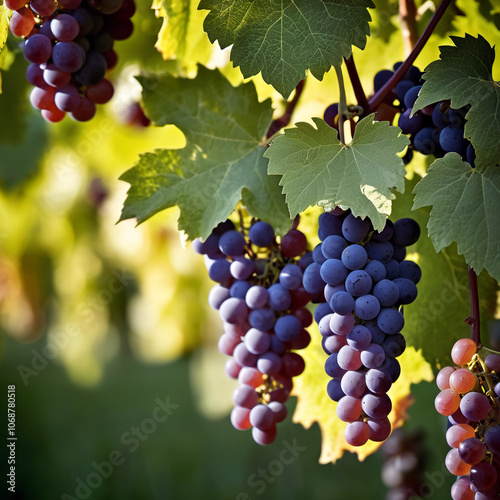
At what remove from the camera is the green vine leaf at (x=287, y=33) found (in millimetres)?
748

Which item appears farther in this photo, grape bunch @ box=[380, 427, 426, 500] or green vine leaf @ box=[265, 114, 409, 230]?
grape bunch @ box=[380, 427, 426, 500]

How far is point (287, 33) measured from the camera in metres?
0.76

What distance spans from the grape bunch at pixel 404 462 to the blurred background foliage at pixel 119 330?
4cm

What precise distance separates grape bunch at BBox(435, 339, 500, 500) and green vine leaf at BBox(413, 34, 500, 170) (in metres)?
0.24

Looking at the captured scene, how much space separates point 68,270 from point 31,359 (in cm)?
110

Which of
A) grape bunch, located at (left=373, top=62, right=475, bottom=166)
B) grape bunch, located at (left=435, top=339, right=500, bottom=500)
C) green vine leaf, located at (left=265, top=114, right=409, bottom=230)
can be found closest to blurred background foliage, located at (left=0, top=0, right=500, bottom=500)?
grape bunch, located at (left=373, top=62, right=475, bottom=166)

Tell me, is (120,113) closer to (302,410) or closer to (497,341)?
(302,410)

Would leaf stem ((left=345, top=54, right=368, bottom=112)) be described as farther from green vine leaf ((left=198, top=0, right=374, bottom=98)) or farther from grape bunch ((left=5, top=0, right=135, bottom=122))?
grape bunch ((left=5, top=0, right=135, bottom=122))

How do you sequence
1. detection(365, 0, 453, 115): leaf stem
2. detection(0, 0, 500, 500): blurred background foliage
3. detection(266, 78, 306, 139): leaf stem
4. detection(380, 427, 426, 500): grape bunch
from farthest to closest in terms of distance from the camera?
detection(380, 427, 426, 500): grape bunch → detection(0, 0, 500, 500): blurred background foliage → detection(266, 78, 306, 139): leaf stem → detection(365, 0, 453, 115): leaf stem

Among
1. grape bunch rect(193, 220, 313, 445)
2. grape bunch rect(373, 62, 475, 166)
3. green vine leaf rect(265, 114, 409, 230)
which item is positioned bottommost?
grape bunch rect(193, 220, 313, 445)

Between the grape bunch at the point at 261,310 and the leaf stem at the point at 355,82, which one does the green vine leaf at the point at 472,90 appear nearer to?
the leaf stem at the point at 355,82

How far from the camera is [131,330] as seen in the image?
252 cm

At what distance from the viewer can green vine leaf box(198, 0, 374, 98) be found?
748 mm

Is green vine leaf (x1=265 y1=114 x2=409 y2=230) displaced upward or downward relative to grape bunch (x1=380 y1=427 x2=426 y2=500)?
upward
